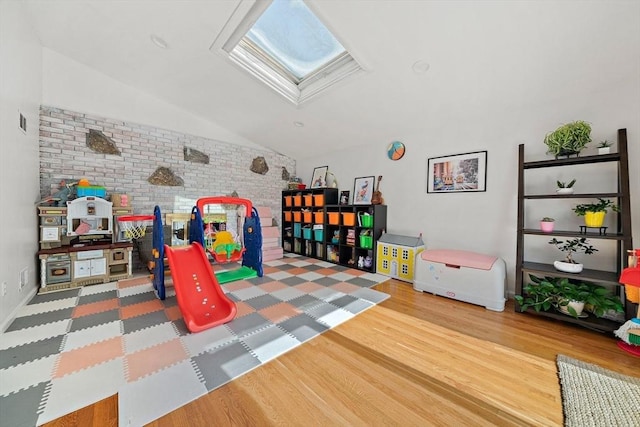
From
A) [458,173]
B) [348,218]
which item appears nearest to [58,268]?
[348,218]

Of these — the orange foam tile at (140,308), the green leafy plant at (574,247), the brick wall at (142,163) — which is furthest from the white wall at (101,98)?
the green leafy plant at (574,247)

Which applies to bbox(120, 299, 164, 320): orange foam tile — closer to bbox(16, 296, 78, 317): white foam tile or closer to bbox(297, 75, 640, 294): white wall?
bbox(16, 296, 78, 317): white foam tile

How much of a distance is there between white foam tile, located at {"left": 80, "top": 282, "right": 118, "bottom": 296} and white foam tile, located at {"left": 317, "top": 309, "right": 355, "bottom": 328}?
113 inches

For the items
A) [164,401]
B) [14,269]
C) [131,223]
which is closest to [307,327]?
[164,401]

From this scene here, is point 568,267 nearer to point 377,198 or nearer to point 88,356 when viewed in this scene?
point 377,198

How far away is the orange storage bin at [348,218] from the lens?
167 inches

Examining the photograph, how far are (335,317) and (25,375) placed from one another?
7.45 feet

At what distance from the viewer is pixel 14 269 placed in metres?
2.28

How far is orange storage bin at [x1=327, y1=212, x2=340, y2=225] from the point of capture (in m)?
4.53

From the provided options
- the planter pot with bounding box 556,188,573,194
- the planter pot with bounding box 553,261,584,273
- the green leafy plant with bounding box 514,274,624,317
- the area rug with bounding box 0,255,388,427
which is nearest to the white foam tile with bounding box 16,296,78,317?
the area rug with bounding box 0,255,388,427

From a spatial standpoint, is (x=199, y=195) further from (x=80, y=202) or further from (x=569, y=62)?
(x=569, y=62)

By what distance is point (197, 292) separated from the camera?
8.02ft

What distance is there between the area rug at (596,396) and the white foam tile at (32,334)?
3730 mm

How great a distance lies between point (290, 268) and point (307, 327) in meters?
2.05
